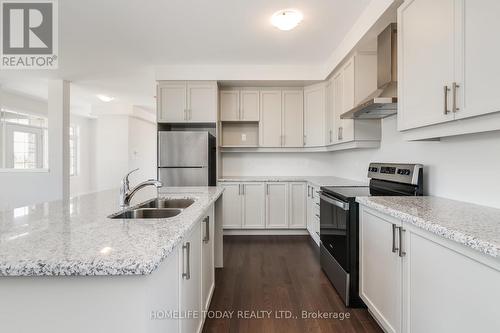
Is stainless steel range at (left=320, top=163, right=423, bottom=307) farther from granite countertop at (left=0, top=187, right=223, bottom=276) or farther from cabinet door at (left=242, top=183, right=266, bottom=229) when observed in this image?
cabinet door at (left=242, top=183, right=266, bottom=229)

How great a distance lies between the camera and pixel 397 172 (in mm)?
2148

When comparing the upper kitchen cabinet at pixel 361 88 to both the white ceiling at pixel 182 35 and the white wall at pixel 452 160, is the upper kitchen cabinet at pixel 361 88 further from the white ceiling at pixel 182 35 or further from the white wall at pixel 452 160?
the white ceiling at pixel 182 35

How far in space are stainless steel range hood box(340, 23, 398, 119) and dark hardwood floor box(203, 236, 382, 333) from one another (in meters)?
1.64

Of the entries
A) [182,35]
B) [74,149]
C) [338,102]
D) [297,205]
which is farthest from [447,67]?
[74,149]

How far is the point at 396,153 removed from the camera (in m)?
2.53

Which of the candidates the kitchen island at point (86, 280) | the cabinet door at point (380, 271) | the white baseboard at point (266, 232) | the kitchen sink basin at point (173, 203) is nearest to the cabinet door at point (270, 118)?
the white baseboard at point (266, 232)

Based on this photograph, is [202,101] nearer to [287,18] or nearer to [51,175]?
[287,18]

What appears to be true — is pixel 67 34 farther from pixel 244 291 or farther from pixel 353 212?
pixel 353 212

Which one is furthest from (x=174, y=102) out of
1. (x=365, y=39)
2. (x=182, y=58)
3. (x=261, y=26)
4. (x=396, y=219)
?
(x=396, y=219)

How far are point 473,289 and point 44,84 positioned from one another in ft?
20.4

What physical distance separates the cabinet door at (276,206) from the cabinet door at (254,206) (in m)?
0.08

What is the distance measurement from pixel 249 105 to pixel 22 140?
5.01 meters

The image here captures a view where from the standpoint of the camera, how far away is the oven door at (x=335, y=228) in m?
2.02

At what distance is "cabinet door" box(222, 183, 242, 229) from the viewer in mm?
3939
